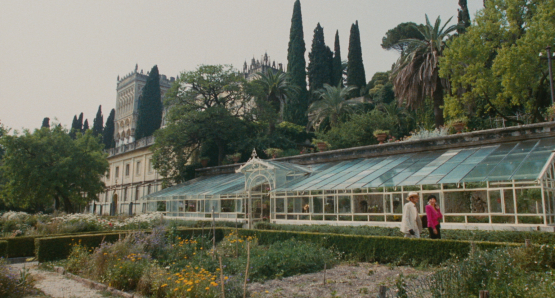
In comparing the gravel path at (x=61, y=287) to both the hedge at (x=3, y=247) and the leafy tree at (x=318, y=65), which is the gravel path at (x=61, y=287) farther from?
the leafy tree at (x=318, y=65)

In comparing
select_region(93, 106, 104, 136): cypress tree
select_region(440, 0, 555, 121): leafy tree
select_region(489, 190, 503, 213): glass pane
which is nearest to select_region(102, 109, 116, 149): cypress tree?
select_region(93, 106, 104, 136): cypress tree

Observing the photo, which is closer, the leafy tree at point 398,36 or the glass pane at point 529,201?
the glass pane at point 529,201

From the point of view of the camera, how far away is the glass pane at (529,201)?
43.2 ft

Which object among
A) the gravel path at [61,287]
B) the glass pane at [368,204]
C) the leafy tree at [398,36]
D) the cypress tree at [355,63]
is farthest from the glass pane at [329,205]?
the leafy tree at [398,36]

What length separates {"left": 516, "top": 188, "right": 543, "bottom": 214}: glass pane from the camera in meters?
13.2

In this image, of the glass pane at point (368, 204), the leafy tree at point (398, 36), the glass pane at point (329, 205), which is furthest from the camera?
the leafy tree at point (398, 36)

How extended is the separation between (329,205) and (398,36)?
130 feet

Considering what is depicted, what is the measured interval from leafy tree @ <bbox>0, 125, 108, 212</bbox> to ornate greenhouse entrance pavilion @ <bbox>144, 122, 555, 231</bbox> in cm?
1077

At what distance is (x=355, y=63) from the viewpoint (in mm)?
46250

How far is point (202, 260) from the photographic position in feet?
34.3

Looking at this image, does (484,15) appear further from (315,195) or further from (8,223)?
(8,223)

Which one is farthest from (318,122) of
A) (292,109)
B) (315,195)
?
(315,195)

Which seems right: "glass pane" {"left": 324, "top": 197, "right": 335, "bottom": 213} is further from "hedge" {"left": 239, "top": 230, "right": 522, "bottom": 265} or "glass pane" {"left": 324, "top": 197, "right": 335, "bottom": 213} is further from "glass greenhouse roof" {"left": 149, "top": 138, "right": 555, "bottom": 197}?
"hedge" {"left": 239, "top": 230, "right": 522, "bottom": 265}

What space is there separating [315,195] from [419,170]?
4.58 m
